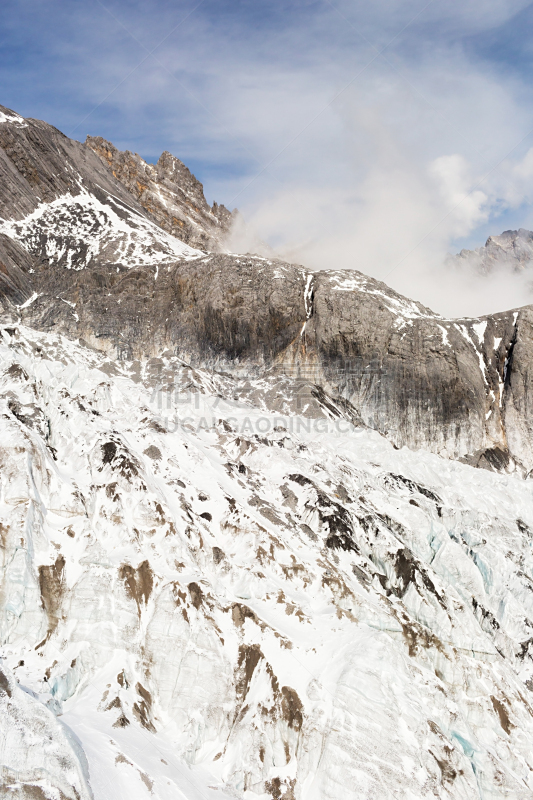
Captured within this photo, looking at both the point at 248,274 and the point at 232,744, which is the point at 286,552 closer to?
the point at 232,744

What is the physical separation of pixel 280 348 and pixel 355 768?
291ft

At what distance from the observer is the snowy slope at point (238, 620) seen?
3278 centimetres

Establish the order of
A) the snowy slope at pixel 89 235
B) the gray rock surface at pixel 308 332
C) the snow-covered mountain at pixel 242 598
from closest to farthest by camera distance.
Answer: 1. the snow-covered mountain at pixel 242 598
2. the gray rock surface at pixel 308 332
3. the snowy slope at pixel 89 235

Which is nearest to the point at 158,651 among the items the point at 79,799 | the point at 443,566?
the point at 79,799

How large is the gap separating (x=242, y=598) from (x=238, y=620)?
3.03m

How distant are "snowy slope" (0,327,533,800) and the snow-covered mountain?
139 mm

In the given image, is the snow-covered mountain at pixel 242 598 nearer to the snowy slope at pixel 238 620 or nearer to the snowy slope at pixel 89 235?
the snowy slope at pixel 238 620

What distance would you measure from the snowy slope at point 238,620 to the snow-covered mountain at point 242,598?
0.14 m

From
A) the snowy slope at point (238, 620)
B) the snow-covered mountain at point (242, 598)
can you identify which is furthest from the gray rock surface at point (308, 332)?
the snowy slope at point (238, 620)

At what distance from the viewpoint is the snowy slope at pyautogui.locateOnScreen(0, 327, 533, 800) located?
32.8 meters

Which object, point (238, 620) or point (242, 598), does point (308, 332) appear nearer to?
point (242, 598)

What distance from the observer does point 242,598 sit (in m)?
42.0

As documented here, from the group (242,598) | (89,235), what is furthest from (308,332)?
(242,598)

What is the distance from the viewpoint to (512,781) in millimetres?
35344
